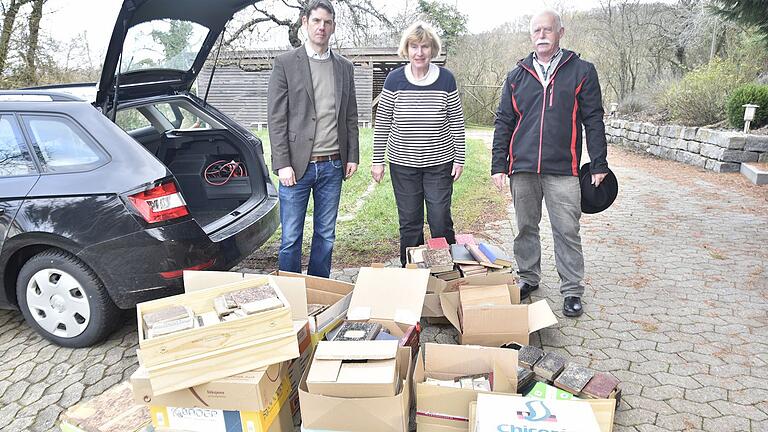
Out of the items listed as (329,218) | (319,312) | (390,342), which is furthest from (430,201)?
(390,342)

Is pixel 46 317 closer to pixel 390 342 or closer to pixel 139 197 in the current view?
pixel 139 197

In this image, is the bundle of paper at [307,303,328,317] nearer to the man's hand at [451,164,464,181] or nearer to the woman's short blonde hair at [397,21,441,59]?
the man's hand at [451,164,464,181]

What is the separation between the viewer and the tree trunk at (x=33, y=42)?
346 inches

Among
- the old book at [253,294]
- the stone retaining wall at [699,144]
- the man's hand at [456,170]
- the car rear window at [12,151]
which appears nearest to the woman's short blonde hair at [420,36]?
the man's hand at [456,170]

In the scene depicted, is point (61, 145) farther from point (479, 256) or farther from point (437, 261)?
point (479, 256)

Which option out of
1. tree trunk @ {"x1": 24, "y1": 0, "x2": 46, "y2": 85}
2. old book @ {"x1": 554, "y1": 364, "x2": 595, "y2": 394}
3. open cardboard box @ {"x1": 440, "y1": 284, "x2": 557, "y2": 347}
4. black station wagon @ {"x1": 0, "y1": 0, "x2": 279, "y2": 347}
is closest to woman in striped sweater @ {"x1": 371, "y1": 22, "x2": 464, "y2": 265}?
open cardboard box @ {"x1": 440, "y1": 284, "x2": 557, "y2": 347}

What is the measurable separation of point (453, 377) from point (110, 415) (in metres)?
1.56

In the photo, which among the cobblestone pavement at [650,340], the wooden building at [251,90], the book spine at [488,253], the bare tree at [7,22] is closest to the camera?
the cobblestone pavement at [650,340]

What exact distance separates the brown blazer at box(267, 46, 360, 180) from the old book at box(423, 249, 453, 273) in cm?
97

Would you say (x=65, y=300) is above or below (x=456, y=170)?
below

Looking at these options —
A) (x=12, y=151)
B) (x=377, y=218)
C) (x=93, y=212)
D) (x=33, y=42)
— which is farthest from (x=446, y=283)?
(x=33, y=42)

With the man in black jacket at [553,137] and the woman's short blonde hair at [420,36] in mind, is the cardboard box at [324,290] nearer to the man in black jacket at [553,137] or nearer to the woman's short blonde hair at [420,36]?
the man in black jacket at [553,137]

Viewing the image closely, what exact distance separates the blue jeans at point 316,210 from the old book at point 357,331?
39.7 inches

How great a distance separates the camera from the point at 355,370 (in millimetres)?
2074
